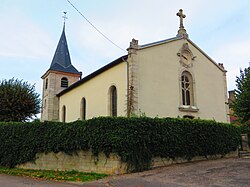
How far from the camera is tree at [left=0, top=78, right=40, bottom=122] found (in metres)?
19.0

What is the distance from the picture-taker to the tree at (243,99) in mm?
11656

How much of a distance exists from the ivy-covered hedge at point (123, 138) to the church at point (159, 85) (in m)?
3.50

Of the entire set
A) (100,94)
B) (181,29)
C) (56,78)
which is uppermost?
(181,29)

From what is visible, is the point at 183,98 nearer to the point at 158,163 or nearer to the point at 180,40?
the point at 180,40

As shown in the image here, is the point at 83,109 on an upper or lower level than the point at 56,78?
lower

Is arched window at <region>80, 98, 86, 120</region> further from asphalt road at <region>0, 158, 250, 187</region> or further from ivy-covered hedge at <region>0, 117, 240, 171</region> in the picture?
asphalt road at <region>0, 158, 250, 187</region>

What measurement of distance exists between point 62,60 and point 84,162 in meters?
22.5

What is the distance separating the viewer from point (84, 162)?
11.4 metres

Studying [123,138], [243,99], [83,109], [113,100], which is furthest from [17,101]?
[243,99]

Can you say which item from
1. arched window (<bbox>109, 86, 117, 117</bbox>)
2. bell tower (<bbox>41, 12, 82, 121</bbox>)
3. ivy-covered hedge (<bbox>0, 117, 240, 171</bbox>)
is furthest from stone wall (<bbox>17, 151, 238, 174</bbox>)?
bell tower (<bbox>41, 12, 82, 121</bbox>)

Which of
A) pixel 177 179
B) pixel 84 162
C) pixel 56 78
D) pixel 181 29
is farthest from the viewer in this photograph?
pixel 56 78

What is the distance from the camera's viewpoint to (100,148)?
431 inches

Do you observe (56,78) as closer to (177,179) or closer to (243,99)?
(243,99)

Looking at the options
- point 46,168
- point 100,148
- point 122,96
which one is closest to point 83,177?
point 100,148
